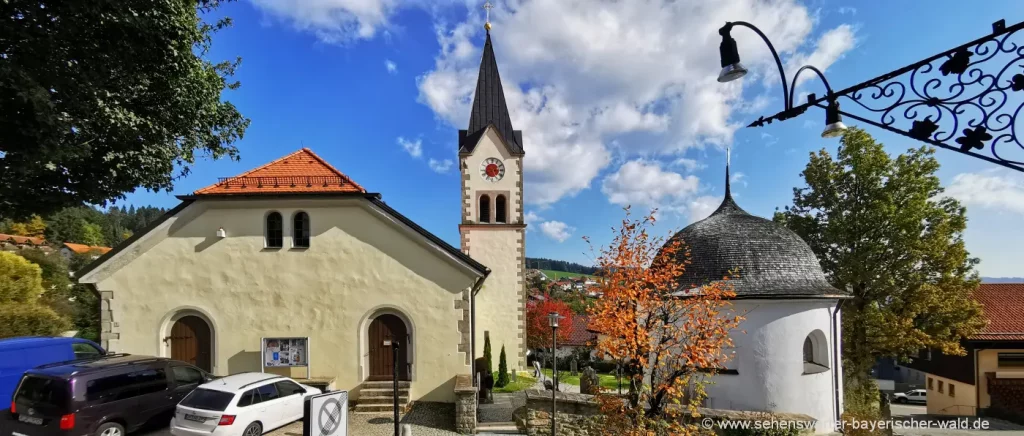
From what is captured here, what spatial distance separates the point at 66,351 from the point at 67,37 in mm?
9418

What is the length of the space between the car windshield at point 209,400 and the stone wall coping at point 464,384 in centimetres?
507

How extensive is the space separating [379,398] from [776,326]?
39.1ft

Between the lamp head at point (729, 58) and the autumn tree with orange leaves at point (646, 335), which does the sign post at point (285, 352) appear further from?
the lamp head at point (729, 58)

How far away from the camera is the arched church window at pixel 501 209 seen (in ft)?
81.4

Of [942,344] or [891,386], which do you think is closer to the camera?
[942,344]

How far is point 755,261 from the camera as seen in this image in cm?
1493

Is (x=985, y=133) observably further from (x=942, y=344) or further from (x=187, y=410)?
(x=942, y=344)

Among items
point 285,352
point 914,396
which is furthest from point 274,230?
point 914,396

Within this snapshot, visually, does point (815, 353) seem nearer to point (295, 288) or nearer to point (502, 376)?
point (502, 376)

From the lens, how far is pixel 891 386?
37.6m

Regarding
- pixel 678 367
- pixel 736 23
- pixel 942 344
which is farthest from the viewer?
pixel 942 344


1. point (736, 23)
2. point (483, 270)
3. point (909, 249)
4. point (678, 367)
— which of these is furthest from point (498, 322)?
point (736, 23)

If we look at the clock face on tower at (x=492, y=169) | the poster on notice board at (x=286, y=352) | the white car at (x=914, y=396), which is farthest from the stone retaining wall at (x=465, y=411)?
the white car at (x=914, y=396)

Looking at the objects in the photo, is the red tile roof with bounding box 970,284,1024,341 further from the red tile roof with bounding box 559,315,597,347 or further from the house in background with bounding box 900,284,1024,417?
→ the red tile roof with bounding box 559,315,597,347
